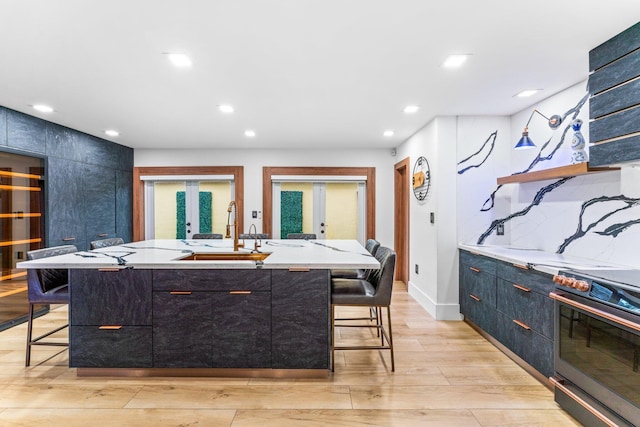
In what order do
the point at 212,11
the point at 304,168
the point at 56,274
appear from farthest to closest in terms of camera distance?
the point at 304,168 → the point at 56,274 → the point at 212,11

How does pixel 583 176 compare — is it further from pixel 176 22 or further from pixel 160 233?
pixel 160 233

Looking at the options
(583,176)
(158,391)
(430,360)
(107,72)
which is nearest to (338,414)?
(430,360)

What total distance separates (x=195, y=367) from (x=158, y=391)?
10.6 inches

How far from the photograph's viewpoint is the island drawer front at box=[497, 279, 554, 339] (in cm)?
228

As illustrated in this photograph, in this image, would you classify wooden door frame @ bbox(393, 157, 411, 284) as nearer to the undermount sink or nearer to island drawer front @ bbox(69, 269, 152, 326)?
the undermount sink

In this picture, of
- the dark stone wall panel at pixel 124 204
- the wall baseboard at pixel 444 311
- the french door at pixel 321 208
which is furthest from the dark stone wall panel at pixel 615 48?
the dark stone wall panel at pixel 124 204

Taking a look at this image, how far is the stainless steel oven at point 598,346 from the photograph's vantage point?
1.61 meters

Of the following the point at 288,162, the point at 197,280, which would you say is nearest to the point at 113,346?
→ the point at 197,280

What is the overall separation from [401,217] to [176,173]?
409 cm

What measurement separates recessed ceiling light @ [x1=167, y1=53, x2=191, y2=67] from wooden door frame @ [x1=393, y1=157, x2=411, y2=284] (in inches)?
148

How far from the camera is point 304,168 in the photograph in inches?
231

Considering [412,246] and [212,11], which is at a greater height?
[212,11]

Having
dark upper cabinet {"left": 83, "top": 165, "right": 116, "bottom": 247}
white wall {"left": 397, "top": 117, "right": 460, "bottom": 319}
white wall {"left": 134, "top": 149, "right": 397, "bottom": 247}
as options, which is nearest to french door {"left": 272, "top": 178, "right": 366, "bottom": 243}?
white wall {"left": 134, "top": 149, "right": 397, "bottom": 247}

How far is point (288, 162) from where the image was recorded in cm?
587
